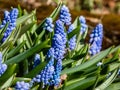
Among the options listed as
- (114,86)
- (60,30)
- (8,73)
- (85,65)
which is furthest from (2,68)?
(114,86)

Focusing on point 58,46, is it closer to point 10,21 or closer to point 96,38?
point 10,21

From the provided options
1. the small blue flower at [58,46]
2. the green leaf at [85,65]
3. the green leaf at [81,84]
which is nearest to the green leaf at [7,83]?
the small blue flower at [58,46]

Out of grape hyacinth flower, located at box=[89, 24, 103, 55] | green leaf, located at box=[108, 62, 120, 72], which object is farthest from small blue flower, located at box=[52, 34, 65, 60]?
grape hyacinth flower, located at box=[89, 24, 103, 55]

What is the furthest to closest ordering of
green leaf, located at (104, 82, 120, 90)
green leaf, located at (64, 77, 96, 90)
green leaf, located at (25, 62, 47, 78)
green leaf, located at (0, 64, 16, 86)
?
1. green leaf, located at (104, 82, 120, 90)
2. green leaf, located at (64, 77, 96, 90)
3. green leaf, located at (25, 62, 47, 78)
4. green leaf, located at (0, 64, 16, 86)

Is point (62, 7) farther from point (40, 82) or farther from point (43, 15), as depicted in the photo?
point (43, 15)

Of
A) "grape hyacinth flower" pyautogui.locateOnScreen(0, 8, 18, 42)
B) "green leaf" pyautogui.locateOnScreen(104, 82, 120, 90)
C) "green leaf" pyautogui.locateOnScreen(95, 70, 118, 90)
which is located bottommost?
"green leaf" pyautogui.locateOnScreen(104, 82, 120, 90)

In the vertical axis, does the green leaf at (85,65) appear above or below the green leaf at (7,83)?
below

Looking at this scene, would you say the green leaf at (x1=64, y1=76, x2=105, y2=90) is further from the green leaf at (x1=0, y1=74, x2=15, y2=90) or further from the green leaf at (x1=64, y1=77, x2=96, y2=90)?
the green leaf at (x1=0, y1=74, x2=15, y2=90)

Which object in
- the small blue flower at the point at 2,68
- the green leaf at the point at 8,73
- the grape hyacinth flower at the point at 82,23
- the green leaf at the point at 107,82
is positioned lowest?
the green leaf at the point at 107,82

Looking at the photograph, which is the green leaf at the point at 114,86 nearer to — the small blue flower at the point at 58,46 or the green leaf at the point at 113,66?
the green leaf at the point at 113,66
